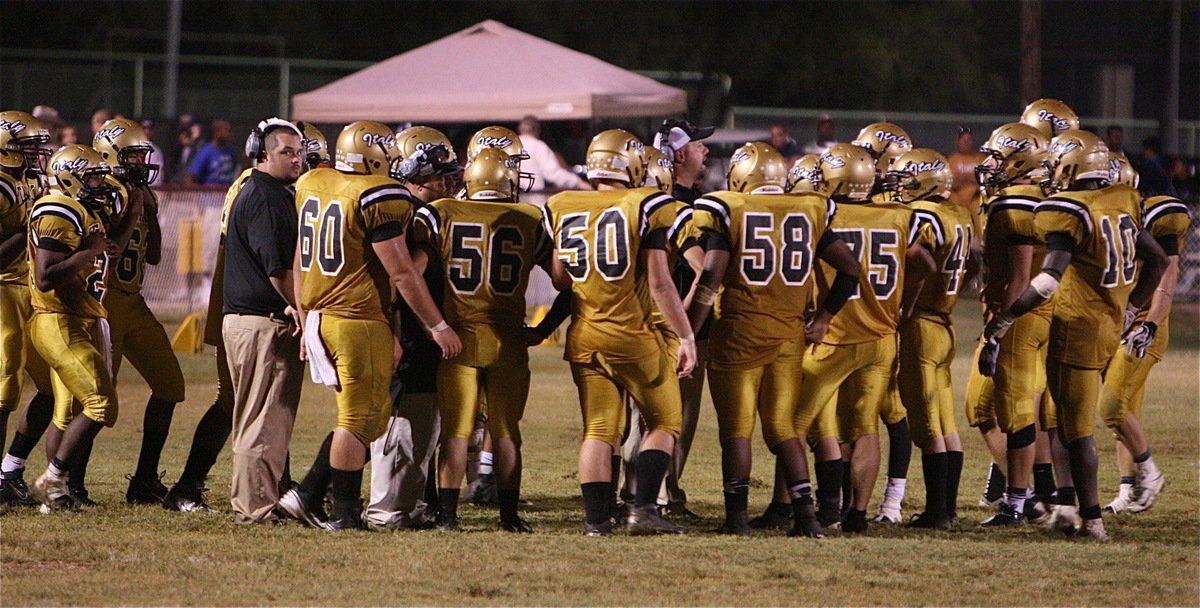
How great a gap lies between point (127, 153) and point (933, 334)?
4522mm

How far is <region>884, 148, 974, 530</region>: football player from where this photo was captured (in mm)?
8969

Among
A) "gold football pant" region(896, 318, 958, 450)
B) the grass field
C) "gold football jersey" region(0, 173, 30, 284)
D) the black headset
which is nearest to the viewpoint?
the grass field

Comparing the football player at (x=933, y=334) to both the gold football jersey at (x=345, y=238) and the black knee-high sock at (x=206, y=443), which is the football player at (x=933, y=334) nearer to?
the gold football jersey at (x=345, y=238)

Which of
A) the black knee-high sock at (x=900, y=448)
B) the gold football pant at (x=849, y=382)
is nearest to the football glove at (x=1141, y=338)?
the black knee-high sock at (x=900, y=448)

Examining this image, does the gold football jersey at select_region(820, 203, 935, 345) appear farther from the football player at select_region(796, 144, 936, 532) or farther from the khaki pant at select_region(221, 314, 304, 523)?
the khaki pant at select_region(221, 314, 304, 523)

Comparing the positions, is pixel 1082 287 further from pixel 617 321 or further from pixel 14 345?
pixel 14 345

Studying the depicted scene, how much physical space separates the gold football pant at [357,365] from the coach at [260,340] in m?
0.34

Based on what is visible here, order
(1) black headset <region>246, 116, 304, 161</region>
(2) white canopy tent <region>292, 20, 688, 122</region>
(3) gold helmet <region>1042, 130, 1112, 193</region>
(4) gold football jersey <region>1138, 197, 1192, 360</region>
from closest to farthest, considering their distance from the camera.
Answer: (1) black headset <region>246, 116, 304, 161</region> < (3) gold helmet <region>1042, 130, 1112, 193</region> < (4) gold football jersey <region>1138, 197, 1192, 360</region> < (2) white canopy tent <region>292, 20, 688, 122</region>

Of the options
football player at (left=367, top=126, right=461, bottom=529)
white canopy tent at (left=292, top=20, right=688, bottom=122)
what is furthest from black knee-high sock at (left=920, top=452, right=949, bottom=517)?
white canopy tent at (left=292, top=20, right=688, bottom=122)

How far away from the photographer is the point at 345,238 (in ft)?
26.3

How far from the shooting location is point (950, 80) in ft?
128

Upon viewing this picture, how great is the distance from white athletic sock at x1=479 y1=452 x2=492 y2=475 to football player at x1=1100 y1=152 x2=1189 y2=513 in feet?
12.1

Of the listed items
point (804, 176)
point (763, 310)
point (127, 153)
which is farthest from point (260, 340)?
point (804, 176)

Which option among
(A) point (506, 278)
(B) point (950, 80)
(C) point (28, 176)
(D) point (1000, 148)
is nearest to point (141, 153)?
(C) point (28, 176)
